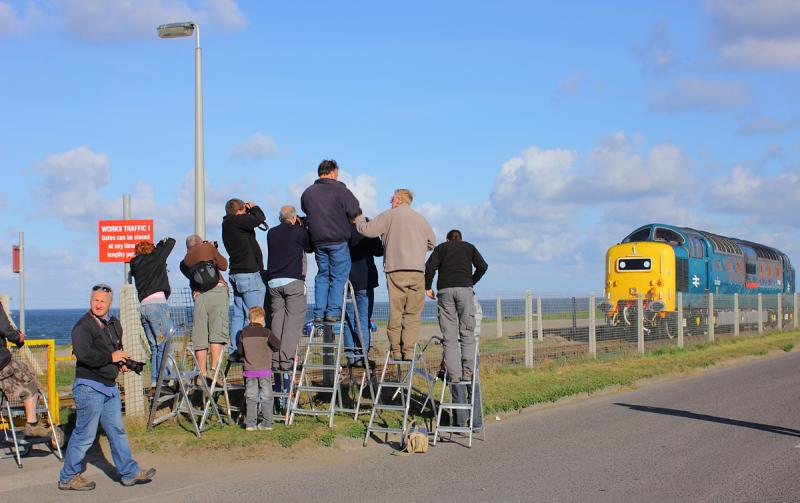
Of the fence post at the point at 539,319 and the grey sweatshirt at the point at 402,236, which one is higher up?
the grey sweatshirt at the point at 402,236

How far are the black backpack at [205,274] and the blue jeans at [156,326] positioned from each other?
0.62 m

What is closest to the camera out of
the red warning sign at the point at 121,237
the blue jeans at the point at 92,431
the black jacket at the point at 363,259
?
the blue jeans at the point at 92,431

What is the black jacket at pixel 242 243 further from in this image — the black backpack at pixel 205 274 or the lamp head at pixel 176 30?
the lamp head at pixel 176 30

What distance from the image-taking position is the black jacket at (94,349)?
27.2 ft

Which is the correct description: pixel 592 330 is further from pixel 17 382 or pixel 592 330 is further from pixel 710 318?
pixel 17 382

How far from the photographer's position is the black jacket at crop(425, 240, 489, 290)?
11.3 metres

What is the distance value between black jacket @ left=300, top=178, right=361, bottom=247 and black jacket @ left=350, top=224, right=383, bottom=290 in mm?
493

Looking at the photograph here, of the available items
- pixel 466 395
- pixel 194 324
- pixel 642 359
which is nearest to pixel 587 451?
pixel 466 395

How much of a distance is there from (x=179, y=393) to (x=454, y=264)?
3.87 m

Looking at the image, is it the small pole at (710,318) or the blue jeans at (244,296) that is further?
the small pole at (710,318)

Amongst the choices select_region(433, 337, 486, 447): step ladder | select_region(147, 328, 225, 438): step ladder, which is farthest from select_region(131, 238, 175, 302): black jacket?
select_region(433, 337, 486, 447): step ladder

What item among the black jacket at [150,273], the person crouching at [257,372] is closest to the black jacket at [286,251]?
the person crouching at [257,372]

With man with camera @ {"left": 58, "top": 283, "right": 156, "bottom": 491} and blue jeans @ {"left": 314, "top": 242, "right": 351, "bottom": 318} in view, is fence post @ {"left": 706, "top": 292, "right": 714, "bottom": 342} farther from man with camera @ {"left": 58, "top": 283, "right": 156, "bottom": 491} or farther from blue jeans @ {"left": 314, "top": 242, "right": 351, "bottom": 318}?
man with camera @ {"left": 58, "top": 283, "right": 156, "bottom": 491}

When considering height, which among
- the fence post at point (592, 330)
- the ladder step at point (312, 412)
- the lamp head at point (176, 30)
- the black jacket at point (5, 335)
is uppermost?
the lamp head at point (176, 30)
